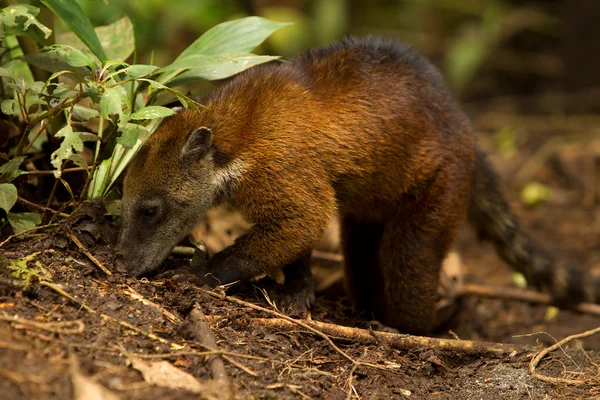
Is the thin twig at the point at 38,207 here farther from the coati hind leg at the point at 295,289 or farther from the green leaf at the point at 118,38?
the coati hind leg at the point at 295,289

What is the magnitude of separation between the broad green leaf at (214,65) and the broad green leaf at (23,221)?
157 centimetres

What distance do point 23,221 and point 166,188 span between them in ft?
3.78

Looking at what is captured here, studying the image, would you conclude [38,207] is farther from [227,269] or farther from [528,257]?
[528,257]

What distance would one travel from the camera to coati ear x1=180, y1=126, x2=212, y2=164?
18.2ft

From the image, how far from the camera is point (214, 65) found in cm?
562

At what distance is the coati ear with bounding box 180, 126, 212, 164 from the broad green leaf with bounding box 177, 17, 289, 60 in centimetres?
78

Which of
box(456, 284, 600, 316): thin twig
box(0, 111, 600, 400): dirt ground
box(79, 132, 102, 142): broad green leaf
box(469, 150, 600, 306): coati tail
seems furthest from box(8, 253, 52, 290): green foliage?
box(456, 284, 600, 316): thin twig

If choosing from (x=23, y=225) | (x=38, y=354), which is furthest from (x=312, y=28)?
(x=38, y=354)

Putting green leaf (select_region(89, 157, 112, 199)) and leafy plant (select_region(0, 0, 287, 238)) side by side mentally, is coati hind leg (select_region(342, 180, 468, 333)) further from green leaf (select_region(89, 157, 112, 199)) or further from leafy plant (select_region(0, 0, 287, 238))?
green leaf (select_region(89, 157, 112, 199))

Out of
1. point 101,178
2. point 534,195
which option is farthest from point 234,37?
point 534,195

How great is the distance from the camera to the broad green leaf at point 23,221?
5.12m

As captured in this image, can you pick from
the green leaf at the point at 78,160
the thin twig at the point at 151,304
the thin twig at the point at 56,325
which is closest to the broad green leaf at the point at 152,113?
the green leaf at the point at 78,160

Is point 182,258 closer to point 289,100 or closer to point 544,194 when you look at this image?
point 289,100

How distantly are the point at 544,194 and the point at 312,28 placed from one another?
6.36 metres
